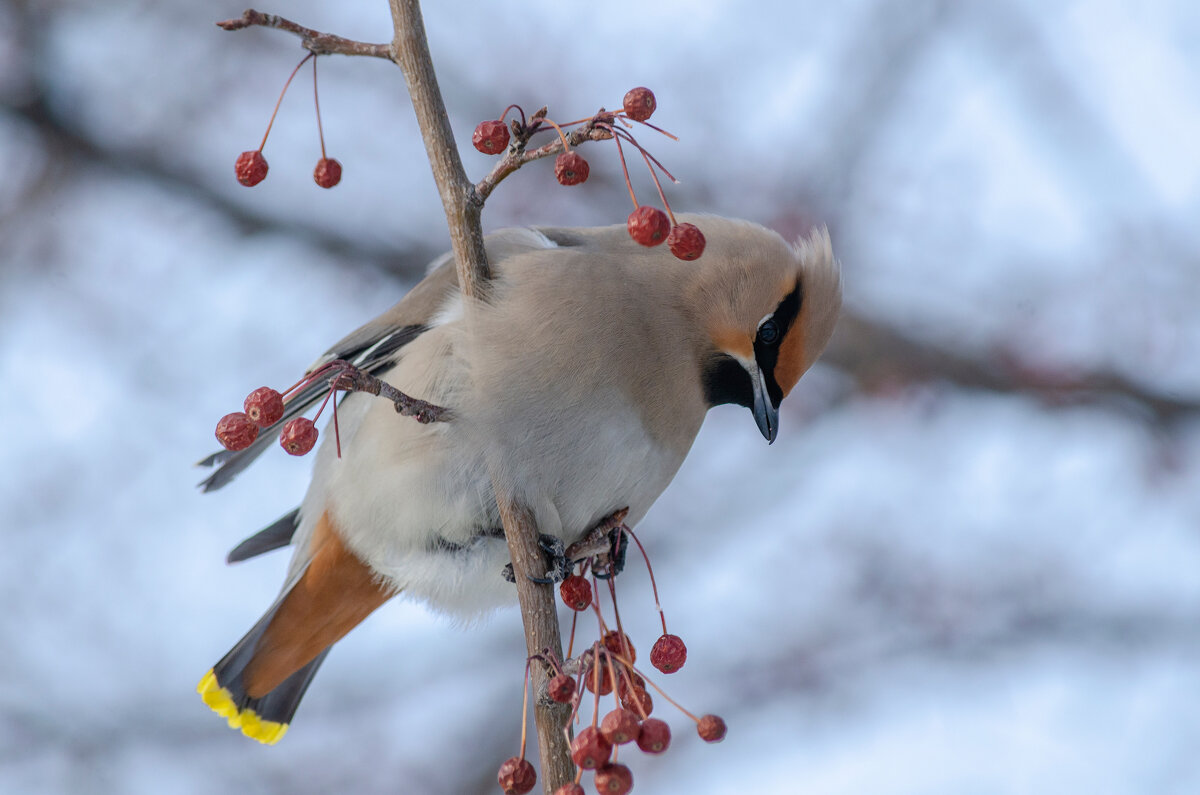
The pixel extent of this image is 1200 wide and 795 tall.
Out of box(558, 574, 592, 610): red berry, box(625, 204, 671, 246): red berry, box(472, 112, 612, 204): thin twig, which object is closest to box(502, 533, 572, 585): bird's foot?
box(558, 574, 592, 610): red berry

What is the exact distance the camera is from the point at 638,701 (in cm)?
213

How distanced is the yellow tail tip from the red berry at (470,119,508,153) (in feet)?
7.25

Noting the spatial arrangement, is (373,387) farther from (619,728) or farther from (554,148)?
(619,728)

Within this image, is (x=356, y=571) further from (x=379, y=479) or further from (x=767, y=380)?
(x=767, y=380)

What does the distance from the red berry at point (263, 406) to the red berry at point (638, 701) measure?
0.86 meters

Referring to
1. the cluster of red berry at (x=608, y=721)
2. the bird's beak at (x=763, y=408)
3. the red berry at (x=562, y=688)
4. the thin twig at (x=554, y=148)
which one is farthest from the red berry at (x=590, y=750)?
the bird's beak at (x=763, y=408)

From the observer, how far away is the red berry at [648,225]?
7.39 feet

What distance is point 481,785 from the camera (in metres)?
5.37

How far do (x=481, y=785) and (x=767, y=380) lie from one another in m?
2.91

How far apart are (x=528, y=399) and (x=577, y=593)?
0.49 m

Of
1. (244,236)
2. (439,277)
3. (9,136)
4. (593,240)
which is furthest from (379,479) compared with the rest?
(9,136)

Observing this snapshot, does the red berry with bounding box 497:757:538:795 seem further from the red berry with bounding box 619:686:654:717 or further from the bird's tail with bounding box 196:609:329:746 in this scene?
the bird's tail with bounding box 196:609:329:746

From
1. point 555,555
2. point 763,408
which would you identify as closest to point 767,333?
point 763,408

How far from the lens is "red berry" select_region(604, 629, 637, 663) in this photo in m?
2.22
